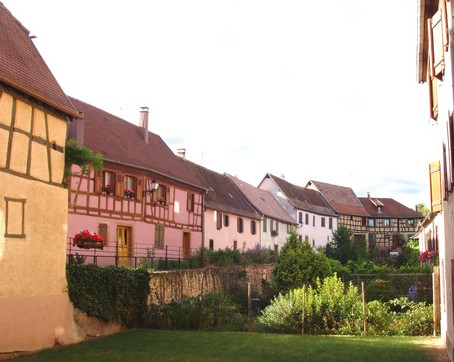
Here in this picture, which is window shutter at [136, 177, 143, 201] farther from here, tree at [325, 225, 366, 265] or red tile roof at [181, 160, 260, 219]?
tree at [325, 225, 366, 265]

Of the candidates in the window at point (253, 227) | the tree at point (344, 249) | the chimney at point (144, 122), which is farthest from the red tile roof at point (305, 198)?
the chimney at point (144, 122)

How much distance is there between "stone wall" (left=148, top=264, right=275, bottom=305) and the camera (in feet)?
69.2

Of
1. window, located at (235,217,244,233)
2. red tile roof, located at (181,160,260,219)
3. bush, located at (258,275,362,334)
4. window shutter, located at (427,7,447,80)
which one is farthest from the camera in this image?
window, located at (235,217,244,233)

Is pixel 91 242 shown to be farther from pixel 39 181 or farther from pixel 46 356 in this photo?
pixel 46 356

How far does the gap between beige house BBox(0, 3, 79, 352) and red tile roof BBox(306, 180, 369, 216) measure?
5637 centimetres

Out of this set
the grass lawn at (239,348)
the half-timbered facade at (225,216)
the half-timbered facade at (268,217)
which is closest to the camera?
the grass lawn at (239,348)

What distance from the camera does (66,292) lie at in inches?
640

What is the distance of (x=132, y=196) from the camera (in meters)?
30.4

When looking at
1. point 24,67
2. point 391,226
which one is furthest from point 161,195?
point 391,226

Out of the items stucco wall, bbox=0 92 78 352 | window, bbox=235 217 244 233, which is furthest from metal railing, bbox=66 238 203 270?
window, bbox=235 217 244 233

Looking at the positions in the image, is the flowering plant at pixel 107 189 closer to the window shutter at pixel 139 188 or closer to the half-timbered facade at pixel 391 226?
the window shutter at pixel 139 188

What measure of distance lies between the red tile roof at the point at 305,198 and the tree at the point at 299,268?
33598 millimetres

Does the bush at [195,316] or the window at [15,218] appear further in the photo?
the bush at [195,316]

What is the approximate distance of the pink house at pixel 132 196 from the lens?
26.9m
